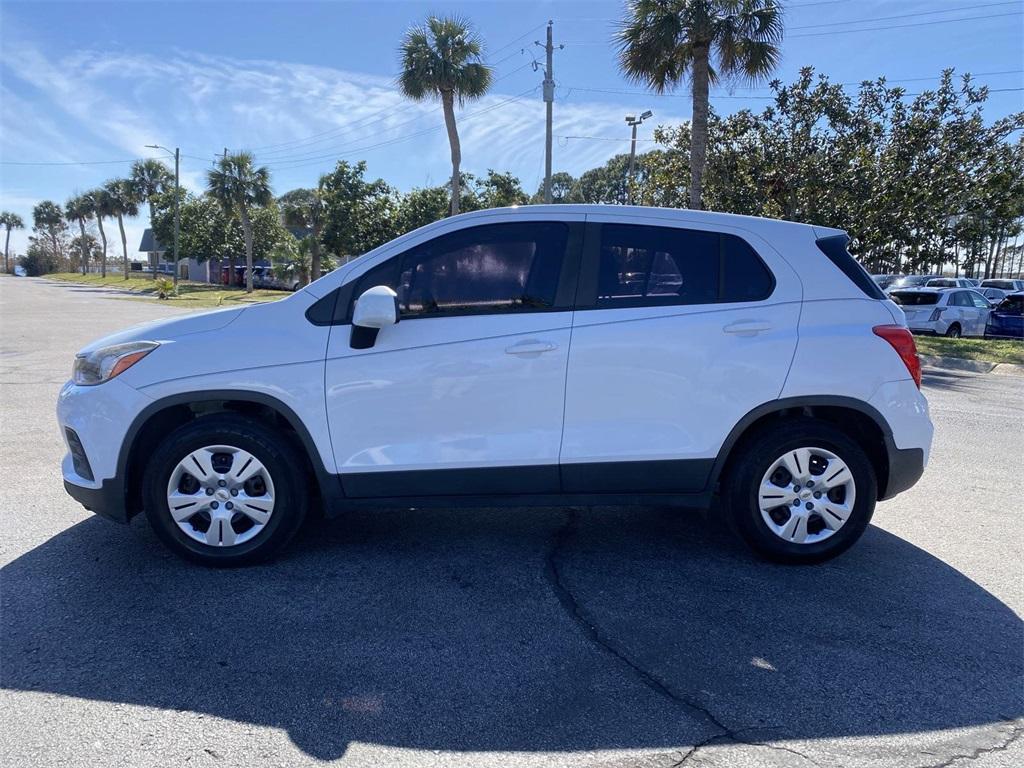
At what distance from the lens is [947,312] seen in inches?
777

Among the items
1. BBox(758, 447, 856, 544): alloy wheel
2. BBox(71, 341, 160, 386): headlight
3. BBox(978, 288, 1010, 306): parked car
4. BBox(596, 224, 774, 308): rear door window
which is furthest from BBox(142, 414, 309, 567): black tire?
BBox(978, 288, 1010, 306): parked car

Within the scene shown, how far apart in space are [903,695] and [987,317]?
2051 cm

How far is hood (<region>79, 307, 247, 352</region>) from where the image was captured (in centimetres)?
396

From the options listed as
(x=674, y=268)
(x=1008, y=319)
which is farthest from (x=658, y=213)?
(x=1008, y=319)

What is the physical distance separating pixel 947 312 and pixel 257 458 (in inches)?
803

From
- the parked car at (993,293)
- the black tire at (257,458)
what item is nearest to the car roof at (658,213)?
the black tire at (257,458)

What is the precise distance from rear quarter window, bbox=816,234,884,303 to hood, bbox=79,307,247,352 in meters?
3.21

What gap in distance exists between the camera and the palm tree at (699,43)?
55.2ft

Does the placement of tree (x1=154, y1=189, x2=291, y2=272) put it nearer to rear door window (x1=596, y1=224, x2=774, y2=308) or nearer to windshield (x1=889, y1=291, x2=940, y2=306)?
windshield (x1=889, y1=291, x2=940, y2=306)

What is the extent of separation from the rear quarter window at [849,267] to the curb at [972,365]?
11826 mm

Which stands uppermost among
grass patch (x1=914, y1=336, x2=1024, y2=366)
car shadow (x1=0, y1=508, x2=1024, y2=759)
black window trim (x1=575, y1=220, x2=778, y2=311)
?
black window trim (x1=575, y1=220, x2=778, y2=311)

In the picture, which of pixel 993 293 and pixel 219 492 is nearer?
pixel 219 492

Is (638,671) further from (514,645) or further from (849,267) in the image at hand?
(849,267)

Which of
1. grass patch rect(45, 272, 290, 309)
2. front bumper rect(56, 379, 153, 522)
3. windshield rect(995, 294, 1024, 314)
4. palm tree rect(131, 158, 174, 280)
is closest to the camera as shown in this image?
front bumper rect(56, 379, 153, 522)
